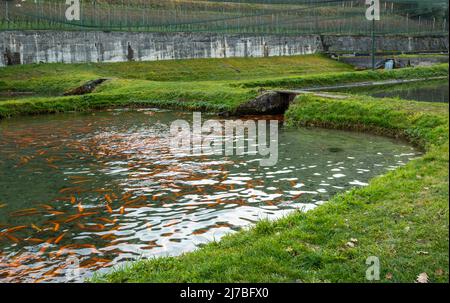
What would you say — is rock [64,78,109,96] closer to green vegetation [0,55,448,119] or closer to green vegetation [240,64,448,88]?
green vegetation [0,55,448,119]

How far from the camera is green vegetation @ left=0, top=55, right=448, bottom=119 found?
32.1 meters

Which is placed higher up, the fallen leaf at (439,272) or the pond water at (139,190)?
the fallen leaf at (439,272)

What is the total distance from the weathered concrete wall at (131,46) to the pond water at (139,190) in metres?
27.8

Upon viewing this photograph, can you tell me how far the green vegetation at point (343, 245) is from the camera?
23.7ft

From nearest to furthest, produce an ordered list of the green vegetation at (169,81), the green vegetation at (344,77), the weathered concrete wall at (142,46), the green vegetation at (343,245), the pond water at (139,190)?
1. the green vegetation at (343,245)
2. the pond water at (139,190)
3. the green vegetation at (169,81)
4. the green vegetation at (344,77)
5. the weathered concrete wall at (142,46)

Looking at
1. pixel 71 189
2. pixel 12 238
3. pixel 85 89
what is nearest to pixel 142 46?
pixel 85 89

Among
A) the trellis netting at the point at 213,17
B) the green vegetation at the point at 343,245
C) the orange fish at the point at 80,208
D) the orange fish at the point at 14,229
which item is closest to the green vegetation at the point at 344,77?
the trellis netting at the point at 213,17

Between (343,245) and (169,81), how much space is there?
135ft

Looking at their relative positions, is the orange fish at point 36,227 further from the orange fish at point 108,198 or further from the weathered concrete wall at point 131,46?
the weathered concrete wall at point 131,46

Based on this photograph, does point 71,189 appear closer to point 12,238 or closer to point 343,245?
point 12,238

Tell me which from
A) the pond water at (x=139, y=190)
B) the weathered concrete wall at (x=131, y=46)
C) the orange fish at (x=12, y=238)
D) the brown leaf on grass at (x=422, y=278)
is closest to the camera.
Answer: the brown leaf on grass at (x=422, y=278)

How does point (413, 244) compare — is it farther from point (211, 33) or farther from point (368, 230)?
point (211, 33)

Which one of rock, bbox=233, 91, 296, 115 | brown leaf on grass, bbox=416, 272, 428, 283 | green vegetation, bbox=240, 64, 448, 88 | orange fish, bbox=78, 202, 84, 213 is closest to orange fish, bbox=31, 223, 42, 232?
orange fish, bbox=78, 202, 84, 213

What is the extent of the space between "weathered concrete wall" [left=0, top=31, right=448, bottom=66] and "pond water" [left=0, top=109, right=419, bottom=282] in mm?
27660
